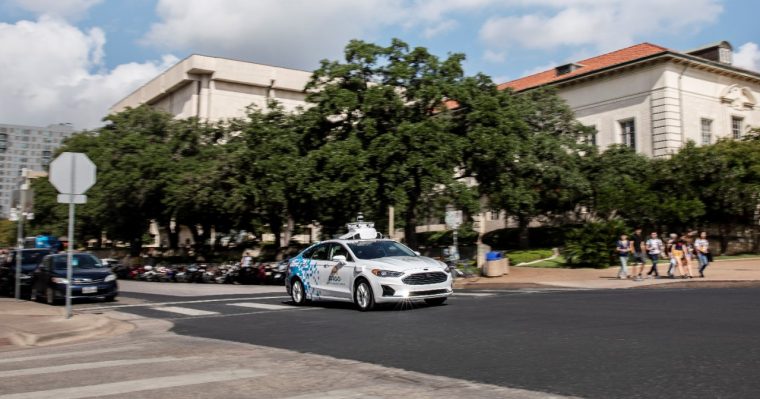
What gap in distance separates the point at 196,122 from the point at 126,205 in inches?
296

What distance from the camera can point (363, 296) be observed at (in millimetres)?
14602

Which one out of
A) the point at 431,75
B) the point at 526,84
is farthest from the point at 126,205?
the point at 526,84

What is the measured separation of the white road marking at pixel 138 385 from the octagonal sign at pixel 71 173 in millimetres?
7476

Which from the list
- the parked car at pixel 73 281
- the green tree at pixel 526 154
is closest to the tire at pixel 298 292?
the parked car at pixel 73 281

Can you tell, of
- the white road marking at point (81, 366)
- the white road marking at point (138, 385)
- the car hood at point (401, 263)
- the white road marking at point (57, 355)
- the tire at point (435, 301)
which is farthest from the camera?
the tire at point (435, 301)

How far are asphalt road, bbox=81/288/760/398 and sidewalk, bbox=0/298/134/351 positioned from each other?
139 cm

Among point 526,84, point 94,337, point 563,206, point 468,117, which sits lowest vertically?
point 94,337

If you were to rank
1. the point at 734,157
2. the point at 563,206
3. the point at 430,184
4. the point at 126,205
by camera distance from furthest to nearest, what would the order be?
1. the point at 126,205
2. the point at 563,206
3. the point at 734,157
4. the point at 430,184

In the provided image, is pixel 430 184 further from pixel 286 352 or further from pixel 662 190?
pixel 286 352

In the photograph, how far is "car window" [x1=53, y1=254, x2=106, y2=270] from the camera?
806 inches

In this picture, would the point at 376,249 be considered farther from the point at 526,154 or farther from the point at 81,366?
the point at 526,154

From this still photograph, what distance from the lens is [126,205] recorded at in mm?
45844

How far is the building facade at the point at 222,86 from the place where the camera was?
71.9 meters

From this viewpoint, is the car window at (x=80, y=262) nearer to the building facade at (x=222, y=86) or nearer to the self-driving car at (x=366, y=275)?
the self-driving car at (x=366, y=275)
